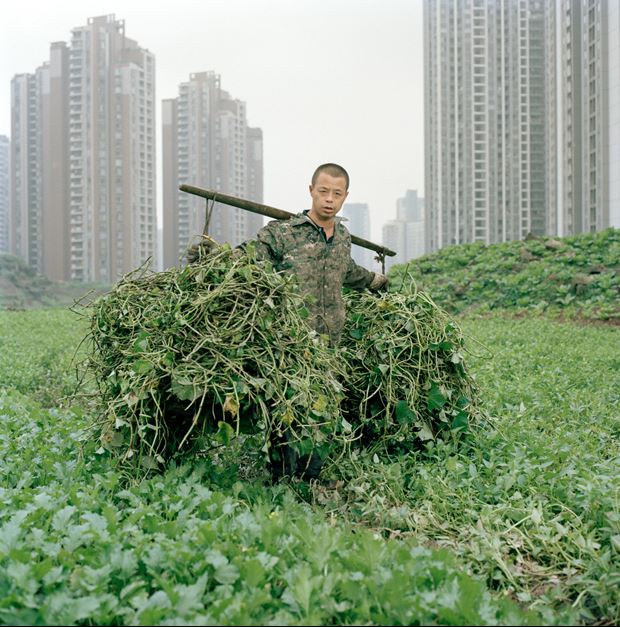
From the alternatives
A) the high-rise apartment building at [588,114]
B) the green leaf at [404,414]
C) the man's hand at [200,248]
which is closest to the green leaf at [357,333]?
the green leaf at [404,414]

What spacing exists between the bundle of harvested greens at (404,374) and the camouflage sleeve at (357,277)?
142mm

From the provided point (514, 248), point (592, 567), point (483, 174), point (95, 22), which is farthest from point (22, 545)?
point (483, 174)

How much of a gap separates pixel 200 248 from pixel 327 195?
0.88 m

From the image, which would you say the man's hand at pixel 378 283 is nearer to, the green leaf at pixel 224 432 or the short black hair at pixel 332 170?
the short black hair at pixel 332 170

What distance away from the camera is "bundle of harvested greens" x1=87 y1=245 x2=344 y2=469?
3.61m

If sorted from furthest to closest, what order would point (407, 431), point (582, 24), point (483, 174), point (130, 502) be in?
point (483, 174), point (582, 24), point (407, 431), point (130, 502)

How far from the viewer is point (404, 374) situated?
468 centimetres

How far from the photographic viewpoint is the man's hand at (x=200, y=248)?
159 inches

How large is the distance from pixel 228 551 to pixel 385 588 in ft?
1.95

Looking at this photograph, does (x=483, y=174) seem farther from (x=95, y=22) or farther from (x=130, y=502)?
(x=130, y=502)

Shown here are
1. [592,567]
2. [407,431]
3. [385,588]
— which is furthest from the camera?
[407,431]

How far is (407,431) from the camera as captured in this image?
466cm

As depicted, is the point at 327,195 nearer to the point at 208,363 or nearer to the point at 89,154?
the point at 208,363

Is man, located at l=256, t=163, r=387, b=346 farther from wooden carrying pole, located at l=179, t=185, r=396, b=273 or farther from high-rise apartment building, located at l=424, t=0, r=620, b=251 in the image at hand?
high-rise apartment building, located at l=424, t=0, r=620, b=251
